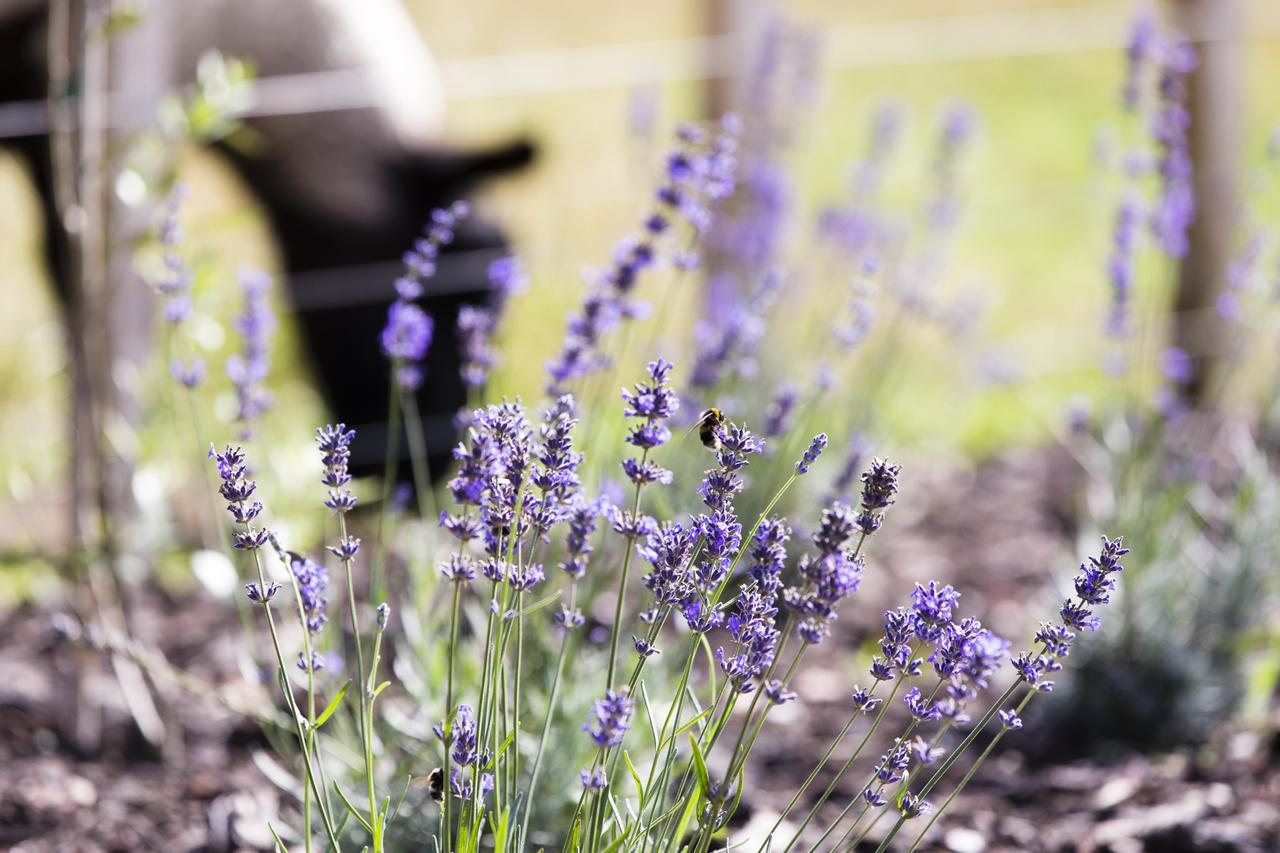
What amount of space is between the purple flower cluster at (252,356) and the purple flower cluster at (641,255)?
15.4 inches

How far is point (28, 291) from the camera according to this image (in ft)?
18.0

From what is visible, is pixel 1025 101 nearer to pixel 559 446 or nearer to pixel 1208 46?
pixel 1208 46

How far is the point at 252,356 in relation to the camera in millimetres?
1671

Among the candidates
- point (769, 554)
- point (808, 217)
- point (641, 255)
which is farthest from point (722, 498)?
point (808, 217)

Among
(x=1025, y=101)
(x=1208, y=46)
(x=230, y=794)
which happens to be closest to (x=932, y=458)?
(x=1208, y=46)

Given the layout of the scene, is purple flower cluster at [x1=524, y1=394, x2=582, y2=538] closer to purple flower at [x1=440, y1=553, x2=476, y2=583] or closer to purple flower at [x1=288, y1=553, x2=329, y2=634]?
purple flower at [x1=440, y1=553, x2=476, y2=583]

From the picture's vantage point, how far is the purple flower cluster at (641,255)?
1.47 m

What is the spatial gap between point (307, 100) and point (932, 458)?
1951 millimetres

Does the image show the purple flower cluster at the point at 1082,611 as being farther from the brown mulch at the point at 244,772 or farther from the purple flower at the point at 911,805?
the brown mulch at the point at 244,772

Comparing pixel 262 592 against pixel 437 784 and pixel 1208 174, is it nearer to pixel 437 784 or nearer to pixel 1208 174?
pixel 437 784

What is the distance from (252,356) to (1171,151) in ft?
4.78

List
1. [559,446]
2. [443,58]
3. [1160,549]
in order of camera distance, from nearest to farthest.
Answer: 1. [559,446]
2. [1160,549]
3. [443,58]

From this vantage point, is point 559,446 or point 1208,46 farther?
point 1208,46

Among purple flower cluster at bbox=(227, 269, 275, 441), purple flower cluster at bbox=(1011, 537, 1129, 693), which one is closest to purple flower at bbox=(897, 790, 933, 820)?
purple flower cluster at bbox=(1011, 537, 1129, 693)
